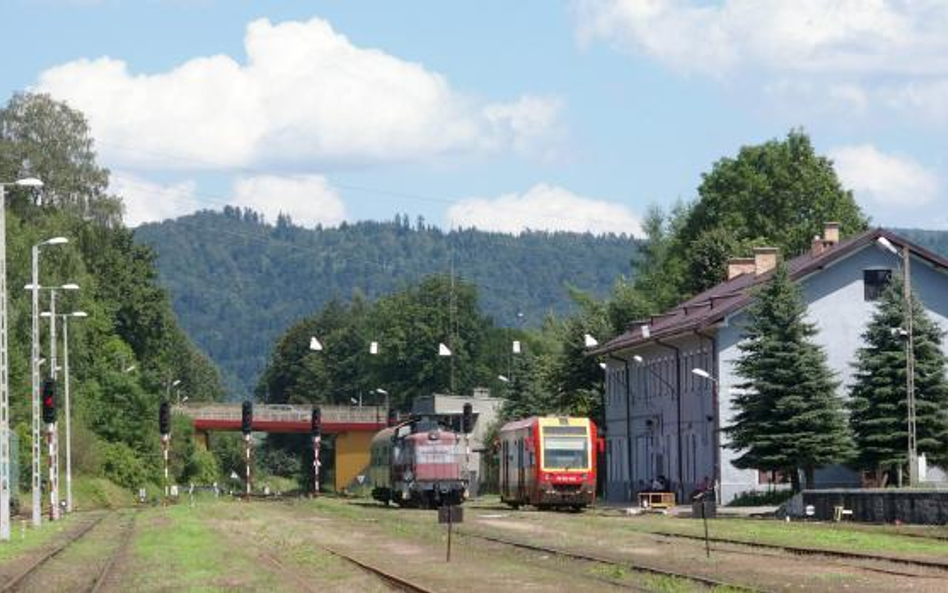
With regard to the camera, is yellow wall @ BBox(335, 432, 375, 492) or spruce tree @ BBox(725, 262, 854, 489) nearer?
spruce tree @ BBox(725, 262, 854, 489)

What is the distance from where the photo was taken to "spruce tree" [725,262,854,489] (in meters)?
60.3

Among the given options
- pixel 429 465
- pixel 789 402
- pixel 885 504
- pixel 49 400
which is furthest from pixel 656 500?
pixel 49 400

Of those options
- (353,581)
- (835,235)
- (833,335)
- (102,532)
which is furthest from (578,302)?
(353,581)

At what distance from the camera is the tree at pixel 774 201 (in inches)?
4082

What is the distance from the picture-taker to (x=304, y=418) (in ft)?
485

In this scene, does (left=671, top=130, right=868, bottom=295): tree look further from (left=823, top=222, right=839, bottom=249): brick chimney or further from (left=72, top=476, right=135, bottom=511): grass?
(left=72, top=476, right=135, bottom=511): grass

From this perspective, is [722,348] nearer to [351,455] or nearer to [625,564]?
[625,564]

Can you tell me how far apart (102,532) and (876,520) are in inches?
807

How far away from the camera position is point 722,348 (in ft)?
245

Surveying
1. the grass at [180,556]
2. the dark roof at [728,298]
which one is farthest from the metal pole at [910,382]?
the grass at [180,556]

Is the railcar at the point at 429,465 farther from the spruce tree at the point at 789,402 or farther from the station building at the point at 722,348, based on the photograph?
the spruce tree at the point at 789,402

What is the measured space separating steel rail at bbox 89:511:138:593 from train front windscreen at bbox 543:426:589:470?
594 inches

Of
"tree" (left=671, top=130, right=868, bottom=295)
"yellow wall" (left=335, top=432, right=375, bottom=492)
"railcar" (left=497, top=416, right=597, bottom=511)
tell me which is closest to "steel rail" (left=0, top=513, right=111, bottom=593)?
"railcar" (left=497, top=416, right=597, bottom=511)

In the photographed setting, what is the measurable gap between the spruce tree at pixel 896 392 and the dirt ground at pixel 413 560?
9.27 meters
